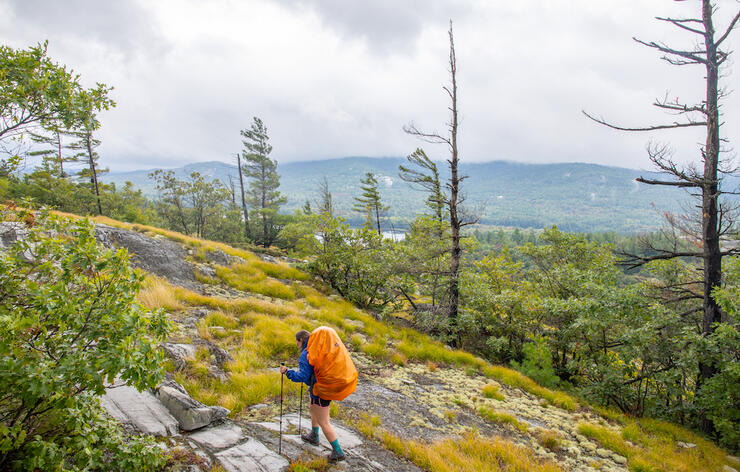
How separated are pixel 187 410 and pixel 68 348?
8.79 ft

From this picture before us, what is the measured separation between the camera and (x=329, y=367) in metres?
4.77

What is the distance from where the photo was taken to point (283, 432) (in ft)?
17.3

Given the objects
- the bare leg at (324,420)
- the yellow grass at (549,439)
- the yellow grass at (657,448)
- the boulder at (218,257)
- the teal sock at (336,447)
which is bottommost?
the yellow grass at (657,448)

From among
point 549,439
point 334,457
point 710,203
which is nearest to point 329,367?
point 334,457

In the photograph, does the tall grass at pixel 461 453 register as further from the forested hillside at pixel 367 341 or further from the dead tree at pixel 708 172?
the dead tree at pixel 708 172

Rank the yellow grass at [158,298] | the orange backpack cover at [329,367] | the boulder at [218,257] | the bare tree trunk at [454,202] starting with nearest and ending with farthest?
the orange backpack cover at [329,367] < the yellow grass at [158,298] < the bare tree trunk at [454,202] < the boulder at [218,257]

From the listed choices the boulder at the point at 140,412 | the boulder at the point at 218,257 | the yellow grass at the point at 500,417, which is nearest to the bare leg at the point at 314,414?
the boulder at the point at 140,412

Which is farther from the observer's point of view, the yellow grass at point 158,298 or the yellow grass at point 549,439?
the yellow grass at point 158,298

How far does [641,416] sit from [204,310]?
44.1 ft

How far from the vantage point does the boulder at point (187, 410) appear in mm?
4859

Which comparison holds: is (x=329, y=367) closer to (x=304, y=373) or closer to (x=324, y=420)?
(x=304, y=373)

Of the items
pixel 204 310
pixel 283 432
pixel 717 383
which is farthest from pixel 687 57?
pixel 204 310

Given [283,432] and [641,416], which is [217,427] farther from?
[641,416]

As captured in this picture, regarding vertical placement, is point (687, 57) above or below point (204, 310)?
above
